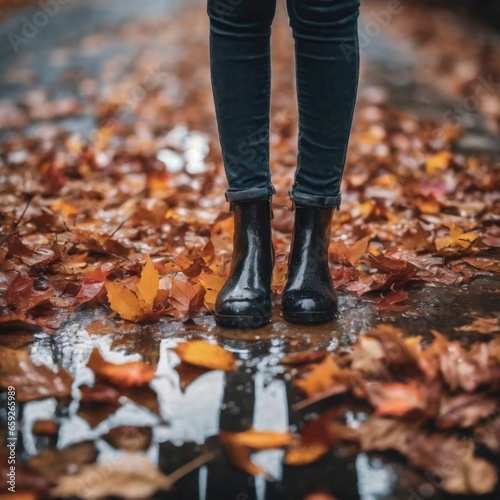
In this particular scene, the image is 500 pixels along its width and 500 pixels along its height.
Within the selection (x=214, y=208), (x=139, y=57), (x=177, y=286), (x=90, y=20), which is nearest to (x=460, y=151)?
(x=214, y=208)

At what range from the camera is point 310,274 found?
1380 mm

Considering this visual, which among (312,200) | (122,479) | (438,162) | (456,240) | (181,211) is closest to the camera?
(122,479)

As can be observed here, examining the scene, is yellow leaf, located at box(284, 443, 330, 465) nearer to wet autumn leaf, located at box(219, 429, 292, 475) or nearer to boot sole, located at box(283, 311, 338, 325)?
wet autumn leaf, located at box(219, 429, 292, 475)

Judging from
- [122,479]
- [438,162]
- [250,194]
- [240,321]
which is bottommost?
[122,479]

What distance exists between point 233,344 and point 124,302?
0.93 feet

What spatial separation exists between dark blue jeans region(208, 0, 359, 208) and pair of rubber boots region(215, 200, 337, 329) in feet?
0.15

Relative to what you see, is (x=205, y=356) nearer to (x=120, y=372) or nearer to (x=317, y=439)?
(x=120, y=372)

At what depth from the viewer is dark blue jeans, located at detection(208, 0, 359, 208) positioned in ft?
4.23

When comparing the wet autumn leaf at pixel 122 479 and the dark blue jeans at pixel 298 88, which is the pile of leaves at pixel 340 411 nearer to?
the wet autumn leaf at pixel 122 479

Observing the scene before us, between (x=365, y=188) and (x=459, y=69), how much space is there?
3.25 metres

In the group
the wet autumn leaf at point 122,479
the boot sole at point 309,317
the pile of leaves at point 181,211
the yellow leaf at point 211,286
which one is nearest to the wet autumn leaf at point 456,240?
the pile of leaves at point 181,211

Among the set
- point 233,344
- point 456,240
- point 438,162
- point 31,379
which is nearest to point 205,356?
point 233,344

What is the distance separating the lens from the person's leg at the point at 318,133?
4.21 feet

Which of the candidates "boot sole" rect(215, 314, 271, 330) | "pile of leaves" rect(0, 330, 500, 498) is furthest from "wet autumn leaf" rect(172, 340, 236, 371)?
"boot sole" rect(215, 314, 271, 330)
